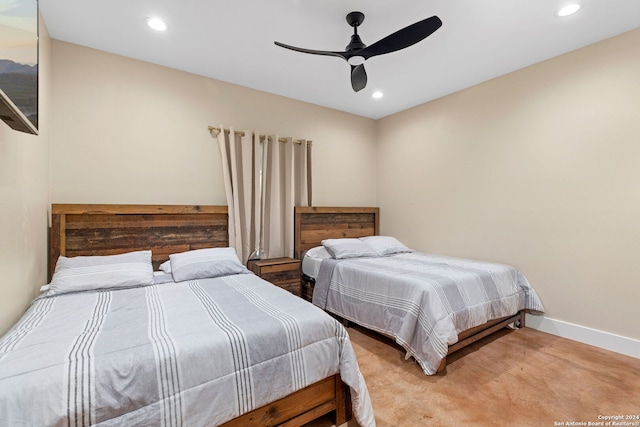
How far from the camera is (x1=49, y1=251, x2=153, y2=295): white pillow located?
6.59ft

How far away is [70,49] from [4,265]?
2.09 meters

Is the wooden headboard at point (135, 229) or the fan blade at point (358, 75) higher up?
the fan blade at point (358, 75)

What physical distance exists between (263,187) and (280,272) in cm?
106

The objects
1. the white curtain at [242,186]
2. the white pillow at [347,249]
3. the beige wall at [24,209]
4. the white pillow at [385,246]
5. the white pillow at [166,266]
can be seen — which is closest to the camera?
the beige wall at [24,209]

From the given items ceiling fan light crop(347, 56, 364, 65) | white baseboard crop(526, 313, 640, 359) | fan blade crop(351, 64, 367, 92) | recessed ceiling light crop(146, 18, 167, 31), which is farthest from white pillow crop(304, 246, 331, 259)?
recessed ceiling light crop(146, 18, 167, 31)

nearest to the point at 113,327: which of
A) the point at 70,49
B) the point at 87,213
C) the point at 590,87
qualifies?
the point at 87,213

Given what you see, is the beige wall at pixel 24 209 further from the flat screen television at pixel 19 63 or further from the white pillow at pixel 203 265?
the white pillow at pixel 203 265

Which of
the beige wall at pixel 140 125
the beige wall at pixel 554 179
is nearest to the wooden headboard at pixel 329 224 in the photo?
the beige wall at pixel 554 179

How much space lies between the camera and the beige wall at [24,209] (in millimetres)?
1538

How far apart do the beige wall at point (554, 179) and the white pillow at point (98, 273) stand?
11.0 ft

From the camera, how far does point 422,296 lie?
7.26 feet

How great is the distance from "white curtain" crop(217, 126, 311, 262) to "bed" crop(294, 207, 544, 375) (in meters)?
0.24

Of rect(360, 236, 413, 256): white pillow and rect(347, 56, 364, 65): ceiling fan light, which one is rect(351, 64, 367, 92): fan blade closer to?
rect(347, 56, 364, 65): ceiling fan light

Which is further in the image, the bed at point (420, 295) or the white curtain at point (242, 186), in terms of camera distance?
the white curtain at point (242, 186)
